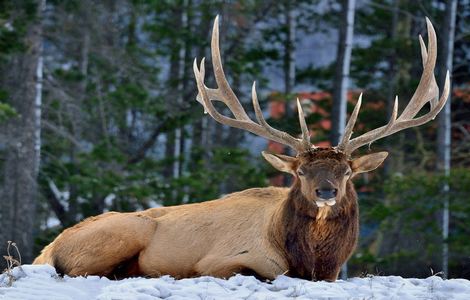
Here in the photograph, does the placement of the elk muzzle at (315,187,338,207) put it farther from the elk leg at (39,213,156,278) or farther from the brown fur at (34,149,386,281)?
the elk leg at (39,213,156,278)

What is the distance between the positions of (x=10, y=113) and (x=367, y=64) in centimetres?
1261

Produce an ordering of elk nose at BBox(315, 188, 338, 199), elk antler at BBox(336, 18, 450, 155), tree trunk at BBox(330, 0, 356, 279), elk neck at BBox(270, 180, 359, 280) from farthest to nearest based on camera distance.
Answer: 1. tree trunk at BBox(330, 0, 356, 279)
2. elk antler at BBox(336, 18, 450, 155)
3. elk neck at BBox(270, 180, 359, 280)
4. elk nose at BBox(315, 188, 338, 199)

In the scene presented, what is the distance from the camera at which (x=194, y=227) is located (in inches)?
369

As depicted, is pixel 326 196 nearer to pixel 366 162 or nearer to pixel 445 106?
pixel 366 162

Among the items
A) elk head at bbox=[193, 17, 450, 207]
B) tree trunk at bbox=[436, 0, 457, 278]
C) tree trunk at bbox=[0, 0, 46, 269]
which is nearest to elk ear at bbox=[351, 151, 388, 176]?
elk head at bbox=[193, 17, 450, 207]

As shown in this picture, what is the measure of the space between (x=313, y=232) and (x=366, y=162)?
87 centimetres

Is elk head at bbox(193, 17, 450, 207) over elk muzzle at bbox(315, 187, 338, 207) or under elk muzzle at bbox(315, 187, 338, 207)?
over

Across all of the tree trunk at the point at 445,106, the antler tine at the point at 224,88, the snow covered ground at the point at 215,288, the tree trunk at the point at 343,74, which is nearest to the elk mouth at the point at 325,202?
the snow covered ground at the point at 215,288

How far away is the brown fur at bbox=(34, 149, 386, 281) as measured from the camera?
344 inches

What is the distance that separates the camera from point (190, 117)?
2262 cm

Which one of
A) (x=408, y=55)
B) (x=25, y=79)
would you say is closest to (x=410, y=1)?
(x=408, y=55)

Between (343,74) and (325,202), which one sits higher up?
(343,74)

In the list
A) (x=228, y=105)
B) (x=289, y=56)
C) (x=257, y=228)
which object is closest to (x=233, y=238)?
(x=257, y=228)

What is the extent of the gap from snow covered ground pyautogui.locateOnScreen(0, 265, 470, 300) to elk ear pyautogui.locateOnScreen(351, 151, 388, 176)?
117cm
